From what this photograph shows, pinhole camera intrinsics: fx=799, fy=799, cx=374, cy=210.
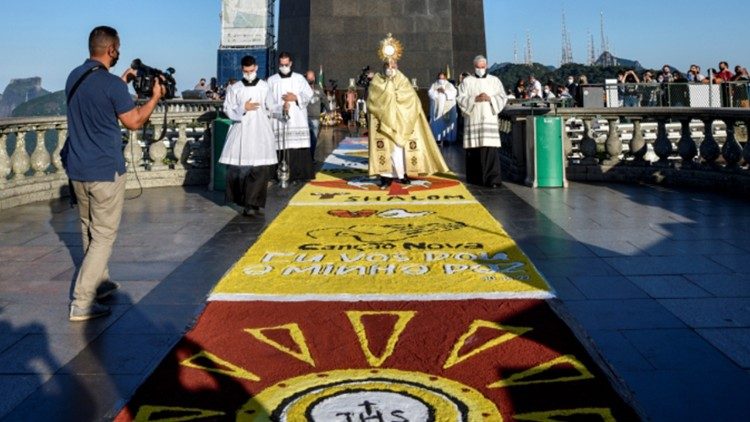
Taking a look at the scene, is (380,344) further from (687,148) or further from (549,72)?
(549,72)

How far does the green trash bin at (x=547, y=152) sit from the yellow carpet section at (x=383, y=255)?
5.69 ft

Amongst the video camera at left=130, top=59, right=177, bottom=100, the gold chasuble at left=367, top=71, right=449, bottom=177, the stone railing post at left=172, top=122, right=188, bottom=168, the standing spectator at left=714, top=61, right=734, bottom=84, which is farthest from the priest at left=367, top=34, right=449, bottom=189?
the standing spectator at left=714, top=61, right=734, bottom=84

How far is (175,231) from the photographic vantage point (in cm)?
898

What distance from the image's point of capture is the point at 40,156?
11547 mm

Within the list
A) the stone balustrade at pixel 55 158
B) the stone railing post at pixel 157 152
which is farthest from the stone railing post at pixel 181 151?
the stone railing post at pixel 157 152

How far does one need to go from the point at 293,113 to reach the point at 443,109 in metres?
9.55

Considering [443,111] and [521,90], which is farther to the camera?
[521,90]

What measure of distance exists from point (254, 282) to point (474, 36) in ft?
87.1

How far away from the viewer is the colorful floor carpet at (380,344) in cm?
374

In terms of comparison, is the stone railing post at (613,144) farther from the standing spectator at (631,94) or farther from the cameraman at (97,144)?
the standing spectator at (631,94)

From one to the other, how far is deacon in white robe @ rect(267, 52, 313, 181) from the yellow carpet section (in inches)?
84.8

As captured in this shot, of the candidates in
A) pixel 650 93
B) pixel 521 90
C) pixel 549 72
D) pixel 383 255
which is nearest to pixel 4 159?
pixel 383 255

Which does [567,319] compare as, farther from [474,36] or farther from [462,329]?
[474,36]

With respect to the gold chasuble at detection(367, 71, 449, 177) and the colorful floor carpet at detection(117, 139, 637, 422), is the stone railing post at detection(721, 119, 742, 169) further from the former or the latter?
the colorful floor carpet at detection(117, 139, 637, 422)
